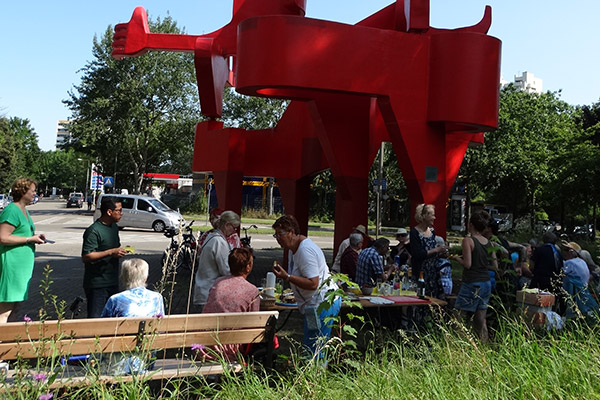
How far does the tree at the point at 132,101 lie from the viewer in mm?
39156

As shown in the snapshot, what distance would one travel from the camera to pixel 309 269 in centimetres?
469

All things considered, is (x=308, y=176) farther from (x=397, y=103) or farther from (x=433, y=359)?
(x=433, y=359)

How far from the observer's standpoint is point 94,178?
48062mm

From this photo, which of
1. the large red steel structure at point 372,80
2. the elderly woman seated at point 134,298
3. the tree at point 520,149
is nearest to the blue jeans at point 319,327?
the elderly woman seated at point 134,298

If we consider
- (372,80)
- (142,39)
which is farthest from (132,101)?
(372,80)

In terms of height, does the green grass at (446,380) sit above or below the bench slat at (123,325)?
below

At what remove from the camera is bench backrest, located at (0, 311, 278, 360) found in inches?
141

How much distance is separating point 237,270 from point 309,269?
0.62 m

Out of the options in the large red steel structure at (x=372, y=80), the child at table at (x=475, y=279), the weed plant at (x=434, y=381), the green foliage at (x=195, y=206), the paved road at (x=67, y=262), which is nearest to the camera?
the weed plant at (x=434, y=381)

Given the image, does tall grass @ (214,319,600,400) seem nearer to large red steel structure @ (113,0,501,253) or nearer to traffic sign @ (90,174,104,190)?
large red steel structure @ (113,0,501,253)

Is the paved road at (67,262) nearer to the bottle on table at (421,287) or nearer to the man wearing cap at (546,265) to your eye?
the bottle on table at (421,287)

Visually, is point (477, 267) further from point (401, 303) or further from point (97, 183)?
point (97, 183)

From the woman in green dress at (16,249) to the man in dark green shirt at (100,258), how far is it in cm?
45

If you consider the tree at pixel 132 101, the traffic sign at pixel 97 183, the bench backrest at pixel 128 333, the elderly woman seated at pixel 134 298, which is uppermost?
the tree at pixel 132 101
